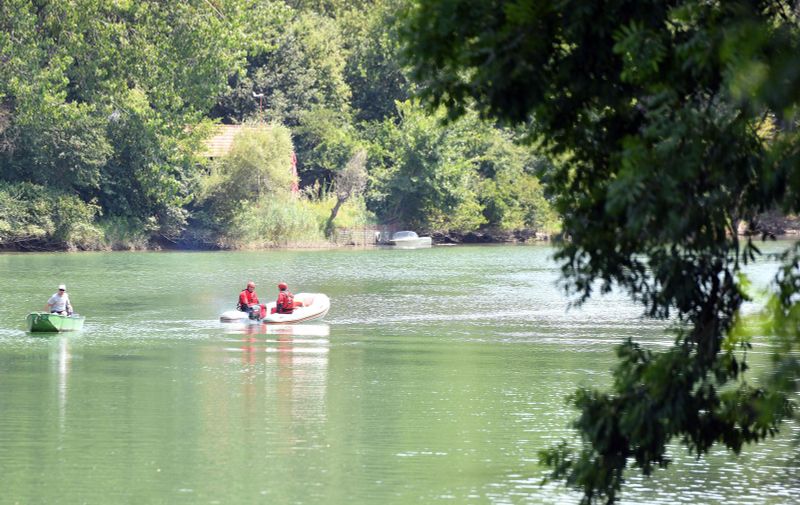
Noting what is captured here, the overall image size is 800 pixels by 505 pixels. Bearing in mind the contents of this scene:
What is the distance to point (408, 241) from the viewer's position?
7644 centimetres

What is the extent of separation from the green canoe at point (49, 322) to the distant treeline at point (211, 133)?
1291 inches

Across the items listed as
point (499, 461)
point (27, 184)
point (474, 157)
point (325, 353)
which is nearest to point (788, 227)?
point (474, 157)

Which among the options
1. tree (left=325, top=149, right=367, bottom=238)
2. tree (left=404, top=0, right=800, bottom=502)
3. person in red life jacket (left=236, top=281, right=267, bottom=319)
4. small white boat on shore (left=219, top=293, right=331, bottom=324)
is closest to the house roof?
tree (left=325, top=149, right=367, bottom=238)

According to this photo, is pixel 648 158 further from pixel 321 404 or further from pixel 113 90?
pixel 113 90

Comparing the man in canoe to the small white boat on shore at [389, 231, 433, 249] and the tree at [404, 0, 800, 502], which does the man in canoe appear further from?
the small white boat on shore at [389, 231, 433, 249]

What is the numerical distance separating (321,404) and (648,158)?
39.3 feet

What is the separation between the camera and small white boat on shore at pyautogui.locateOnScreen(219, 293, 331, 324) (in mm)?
32244

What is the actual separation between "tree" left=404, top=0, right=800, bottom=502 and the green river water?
3.95 ft

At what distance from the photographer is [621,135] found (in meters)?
9.99

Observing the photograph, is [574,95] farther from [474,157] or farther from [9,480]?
[474,157]

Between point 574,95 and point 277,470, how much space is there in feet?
22.6

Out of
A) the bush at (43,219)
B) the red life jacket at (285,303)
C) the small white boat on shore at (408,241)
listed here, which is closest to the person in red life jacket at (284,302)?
the red life jacket at (285,303)

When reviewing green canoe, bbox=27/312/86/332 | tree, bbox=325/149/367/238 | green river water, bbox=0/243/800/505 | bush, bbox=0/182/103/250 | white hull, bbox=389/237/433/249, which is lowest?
green river water, bbox=0/243/800/505

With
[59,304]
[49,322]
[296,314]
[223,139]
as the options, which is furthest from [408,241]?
[49,322]
